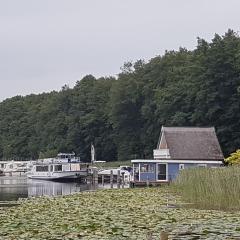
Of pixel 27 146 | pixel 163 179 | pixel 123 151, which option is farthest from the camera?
pixel 27 146

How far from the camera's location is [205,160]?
73.2m

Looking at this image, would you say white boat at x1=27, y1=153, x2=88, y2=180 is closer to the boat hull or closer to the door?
the boat hull

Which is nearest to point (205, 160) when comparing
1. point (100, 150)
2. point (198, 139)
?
point (198, 139)

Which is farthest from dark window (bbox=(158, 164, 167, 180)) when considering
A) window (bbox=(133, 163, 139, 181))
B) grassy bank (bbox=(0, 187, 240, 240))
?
grassy bank (bbox=(0, 187, 240, 240))

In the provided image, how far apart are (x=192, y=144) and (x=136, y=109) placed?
50.2 meters

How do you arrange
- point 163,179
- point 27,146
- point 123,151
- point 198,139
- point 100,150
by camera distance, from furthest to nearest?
point 27,146, point 100,150, point 123,151, point 198,139, point 163,179

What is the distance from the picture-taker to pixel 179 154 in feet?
244

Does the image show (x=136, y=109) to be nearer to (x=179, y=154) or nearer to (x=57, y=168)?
(x=57, y=168)

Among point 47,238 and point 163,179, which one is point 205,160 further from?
point 47,238

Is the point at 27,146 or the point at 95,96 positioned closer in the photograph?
the point at 95,96

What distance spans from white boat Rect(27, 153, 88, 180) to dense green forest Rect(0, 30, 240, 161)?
14661 millimetres

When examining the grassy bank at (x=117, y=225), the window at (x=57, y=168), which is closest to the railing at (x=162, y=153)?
the window at (x=57, y=168)

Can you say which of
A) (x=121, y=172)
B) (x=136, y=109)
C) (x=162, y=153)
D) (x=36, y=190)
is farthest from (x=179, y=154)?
(x=136, y=109)

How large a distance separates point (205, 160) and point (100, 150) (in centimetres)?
6486
